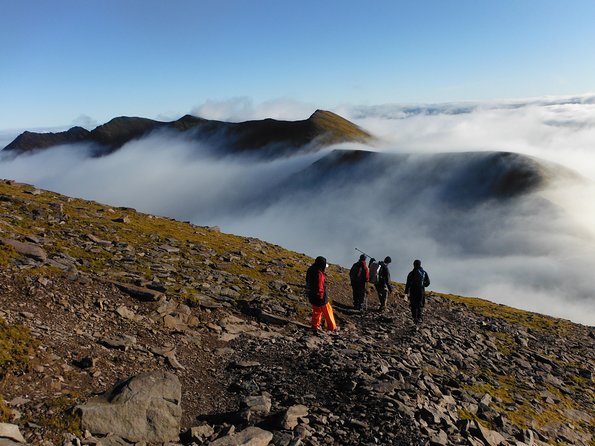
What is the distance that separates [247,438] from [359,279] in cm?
1804

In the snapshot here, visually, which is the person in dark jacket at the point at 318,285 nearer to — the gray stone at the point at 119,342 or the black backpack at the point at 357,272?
the black backpack at the point at 357,272

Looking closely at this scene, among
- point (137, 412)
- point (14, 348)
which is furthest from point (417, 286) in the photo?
point (14, 348)

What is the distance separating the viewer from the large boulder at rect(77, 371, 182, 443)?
36.3 feet

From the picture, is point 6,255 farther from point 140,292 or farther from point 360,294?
point 360,294

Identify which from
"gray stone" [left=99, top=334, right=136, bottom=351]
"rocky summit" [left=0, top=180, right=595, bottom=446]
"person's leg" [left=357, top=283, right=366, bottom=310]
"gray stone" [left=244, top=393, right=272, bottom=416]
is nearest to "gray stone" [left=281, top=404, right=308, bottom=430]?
"rocky summit" [left=0, top=180, right=595, bottom=446]

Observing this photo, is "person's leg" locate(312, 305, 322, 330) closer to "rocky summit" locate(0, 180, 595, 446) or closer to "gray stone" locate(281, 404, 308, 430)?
"rocky summit" locate(0, 180, 595, 446)

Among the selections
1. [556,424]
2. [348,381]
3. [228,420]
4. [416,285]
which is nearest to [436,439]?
[348,381]

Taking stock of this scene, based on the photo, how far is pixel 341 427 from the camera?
1281 cm

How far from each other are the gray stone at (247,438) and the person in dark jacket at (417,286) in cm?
1708

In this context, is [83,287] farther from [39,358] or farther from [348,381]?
[348,381]

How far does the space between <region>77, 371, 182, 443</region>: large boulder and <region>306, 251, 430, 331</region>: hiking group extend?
1029 cm

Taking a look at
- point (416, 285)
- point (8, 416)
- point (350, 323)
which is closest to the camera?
point (8, 416)

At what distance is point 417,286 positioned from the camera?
2769cm

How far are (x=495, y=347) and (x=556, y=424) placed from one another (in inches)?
374
